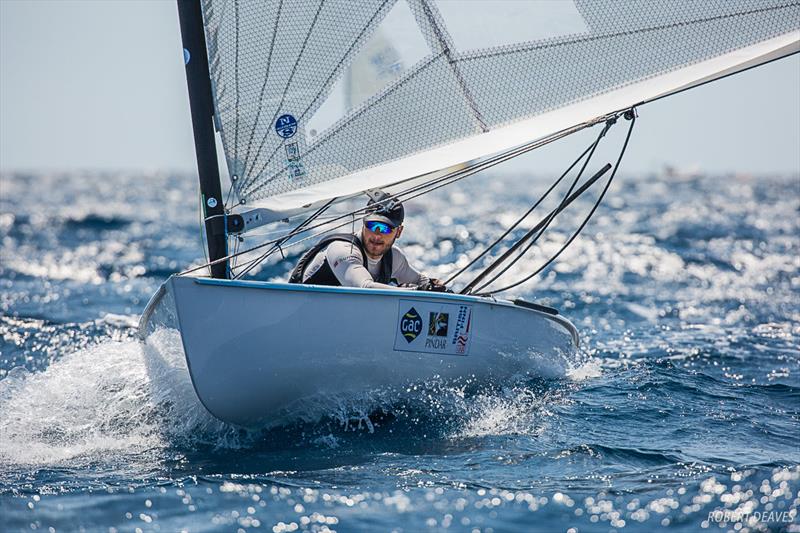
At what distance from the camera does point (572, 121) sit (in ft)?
14.3

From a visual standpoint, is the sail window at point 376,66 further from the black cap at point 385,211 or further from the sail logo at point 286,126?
the black cap at point 385,211

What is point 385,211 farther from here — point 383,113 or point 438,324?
point 438,324

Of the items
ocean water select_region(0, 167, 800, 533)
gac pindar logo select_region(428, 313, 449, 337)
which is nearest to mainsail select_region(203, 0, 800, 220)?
gac pindar logo select_region(428, 313, 449, 337)

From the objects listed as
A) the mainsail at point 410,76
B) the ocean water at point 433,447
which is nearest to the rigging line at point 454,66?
the mainsail at point 410,76

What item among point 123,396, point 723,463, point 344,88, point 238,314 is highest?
point 344,88

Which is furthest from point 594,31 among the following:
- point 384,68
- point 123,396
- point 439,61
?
point 123,396

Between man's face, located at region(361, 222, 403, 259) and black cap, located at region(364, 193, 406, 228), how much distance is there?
0.06 m

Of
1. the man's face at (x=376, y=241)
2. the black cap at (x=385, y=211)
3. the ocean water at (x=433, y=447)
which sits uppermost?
the black cap at (x=385, y=211)

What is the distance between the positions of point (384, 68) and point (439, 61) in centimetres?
29

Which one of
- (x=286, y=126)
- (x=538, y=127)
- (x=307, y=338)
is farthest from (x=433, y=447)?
(x=286, y=126)

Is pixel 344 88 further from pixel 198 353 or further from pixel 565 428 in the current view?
pixel 565 428

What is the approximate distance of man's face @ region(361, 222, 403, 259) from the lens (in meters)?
4.86

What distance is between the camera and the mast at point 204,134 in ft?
14.8

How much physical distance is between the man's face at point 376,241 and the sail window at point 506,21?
107cm
